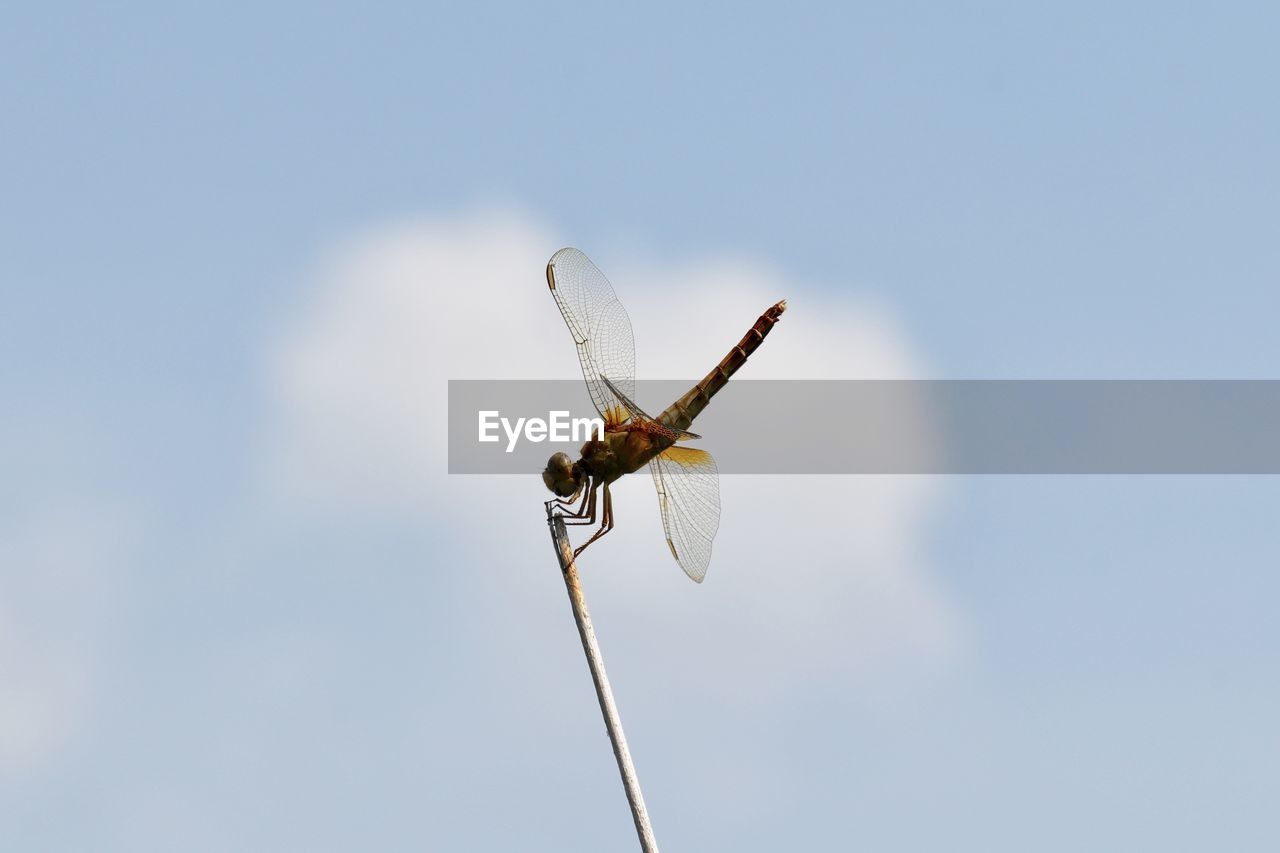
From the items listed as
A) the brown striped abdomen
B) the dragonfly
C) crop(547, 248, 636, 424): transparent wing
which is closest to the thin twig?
the dragonfly

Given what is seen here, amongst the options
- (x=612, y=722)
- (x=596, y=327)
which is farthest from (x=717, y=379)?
(x=612, y=722)

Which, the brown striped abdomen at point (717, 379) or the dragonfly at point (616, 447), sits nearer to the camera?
the dragonfly at point (616, 447)

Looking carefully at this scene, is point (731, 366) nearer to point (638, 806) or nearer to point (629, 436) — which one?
point (629, 436)

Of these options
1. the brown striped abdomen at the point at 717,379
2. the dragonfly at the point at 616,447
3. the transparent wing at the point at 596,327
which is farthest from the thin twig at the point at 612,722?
the brown striped abdomen at the point at 717,379

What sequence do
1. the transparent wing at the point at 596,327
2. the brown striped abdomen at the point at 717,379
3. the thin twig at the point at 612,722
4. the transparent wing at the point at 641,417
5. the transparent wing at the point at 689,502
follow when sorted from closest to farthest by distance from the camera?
1. the thin twig at the point at 612,722
2. the transparent wing at the point at 689,502
3. the transparent wing at the point at 641,417
4. the transparent wing at the point at 596,327
5. the brown striped abdomen at the point at 717,379

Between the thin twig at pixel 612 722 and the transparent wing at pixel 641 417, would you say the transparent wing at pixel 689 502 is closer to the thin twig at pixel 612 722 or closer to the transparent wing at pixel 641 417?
the transparent wing at pixel 641 417

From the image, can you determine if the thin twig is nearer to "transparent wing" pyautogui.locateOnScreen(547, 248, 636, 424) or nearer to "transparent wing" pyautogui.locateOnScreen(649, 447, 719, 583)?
"transparent wing" pyautogui.locateOnScreen(649, 447, 719, 583)

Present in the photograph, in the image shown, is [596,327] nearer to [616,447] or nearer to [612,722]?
[616,447]
